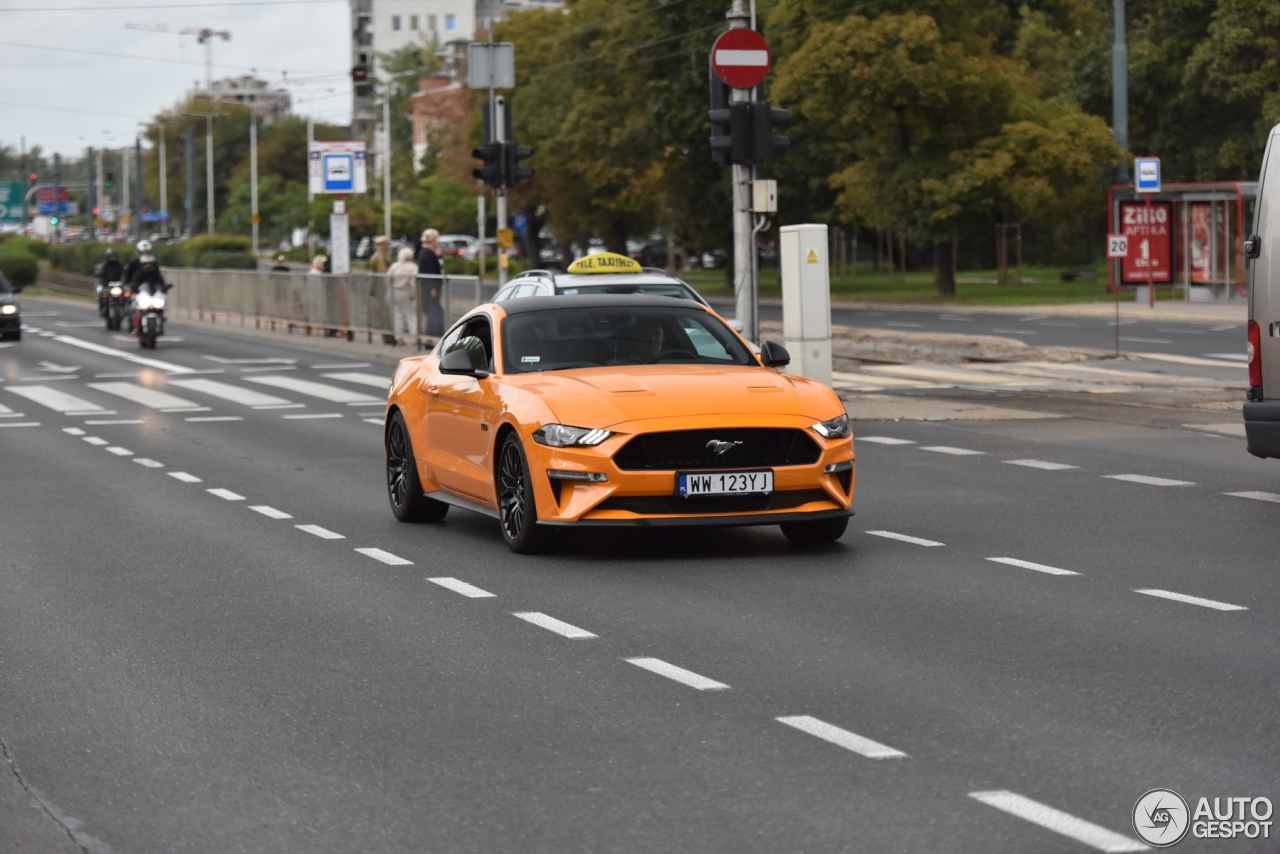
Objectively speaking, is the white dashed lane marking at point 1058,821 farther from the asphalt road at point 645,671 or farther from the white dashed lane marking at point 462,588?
the white dashed lane marking at point 462,588

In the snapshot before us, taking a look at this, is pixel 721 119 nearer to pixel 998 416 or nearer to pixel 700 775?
pixel 998 416

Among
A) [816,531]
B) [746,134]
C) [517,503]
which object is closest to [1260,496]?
[816,531]

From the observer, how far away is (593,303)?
12.0 metres

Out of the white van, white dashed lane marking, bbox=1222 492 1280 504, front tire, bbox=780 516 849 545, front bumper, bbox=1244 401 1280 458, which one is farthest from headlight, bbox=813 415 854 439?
white dashed lane marking, bbox=1222 492 1280 504

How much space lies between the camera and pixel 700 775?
5.87 m

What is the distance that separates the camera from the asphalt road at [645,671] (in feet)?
18.1

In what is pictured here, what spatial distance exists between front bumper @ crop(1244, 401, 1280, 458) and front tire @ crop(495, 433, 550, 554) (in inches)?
167

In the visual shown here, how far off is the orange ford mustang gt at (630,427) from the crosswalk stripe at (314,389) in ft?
38.6

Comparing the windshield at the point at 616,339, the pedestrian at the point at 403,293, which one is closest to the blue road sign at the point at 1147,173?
the pedestrian at the point at 403,293

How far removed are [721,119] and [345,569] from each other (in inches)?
416

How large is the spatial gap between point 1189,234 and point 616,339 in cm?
3912

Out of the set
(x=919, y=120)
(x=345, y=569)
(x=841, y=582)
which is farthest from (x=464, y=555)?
(x=919, y=120)

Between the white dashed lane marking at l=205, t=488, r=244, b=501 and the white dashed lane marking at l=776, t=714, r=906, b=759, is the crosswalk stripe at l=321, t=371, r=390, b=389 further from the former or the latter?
the white dashed lane marking at l=776, t=714, r=906, b=759

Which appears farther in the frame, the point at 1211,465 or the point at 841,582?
the point at 1211,465
